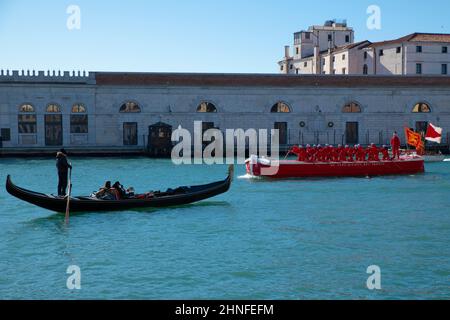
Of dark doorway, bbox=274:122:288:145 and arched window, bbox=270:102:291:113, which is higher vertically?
arched window, bbox=270:102:291:113

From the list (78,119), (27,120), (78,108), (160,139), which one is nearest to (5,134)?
(27,120)

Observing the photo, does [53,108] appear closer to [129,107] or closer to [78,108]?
[78,108]

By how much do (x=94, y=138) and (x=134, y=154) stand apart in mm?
3151

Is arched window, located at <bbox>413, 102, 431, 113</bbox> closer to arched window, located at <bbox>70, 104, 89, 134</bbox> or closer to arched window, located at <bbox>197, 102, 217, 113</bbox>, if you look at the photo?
arched window, located at <bbox>197, 102, 217, 113</bbox>

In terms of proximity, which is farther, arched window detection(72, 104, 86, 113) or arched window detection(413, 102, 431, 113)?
arched window detection(413, 102, 431, 113)

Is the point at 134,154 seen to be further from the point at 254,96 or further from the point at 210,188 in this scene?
the point at 210,188

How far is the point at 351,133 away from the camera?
4903 cm

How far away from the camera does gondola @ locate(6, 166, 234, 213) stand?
18219 mm

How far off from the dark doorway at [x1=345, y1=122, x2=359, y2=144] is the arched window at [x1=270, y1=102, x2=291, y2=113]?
455 centimetres

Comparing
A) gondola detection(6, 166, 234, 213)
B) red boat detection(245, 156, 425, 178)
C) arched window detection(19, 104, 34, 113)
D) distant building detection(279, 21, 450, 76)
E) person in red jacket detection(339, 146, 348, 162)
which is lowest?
gondola detection(6, 166, 234, 213)

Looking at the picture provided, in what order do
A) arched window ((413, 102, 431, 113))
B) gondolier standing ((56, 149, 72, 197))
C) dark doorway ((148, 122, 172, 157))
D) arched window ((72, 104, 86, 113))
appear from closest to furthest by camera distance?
gondolier standing ((56, 149, 72, 197)), dark doorway ((148, 122, 172, 157)), arched window ((72, 104, 86, 113)), arched window ((413, 102, 431, 113))

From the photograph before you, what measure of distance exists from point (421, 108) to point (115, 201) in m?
35.4

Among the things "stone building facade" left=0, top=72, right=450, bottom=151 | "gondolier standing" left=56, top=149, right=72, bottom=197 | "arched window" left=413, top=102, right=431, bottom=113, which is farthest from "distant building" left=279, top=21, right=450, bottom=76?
"gondolier standing" left=56, top=149, right=72, bottom=197

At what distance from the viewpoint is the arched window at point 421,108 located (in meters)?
49.6
